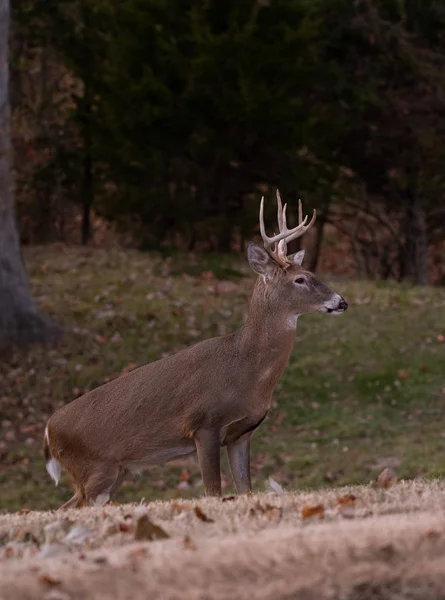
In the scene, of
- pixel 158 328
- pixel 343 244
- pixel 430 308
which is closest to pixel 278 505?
pixel 158 328

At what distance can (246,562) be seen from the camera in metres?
4.24

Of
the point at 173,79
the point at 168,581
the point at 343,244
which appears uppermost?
the point at 173,79

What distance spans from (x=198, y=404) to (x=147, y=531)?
7.97 feet

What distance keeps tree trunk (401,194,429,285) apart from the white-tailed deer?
16304 millimetres

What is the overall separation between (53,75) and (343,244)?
9.76 meters

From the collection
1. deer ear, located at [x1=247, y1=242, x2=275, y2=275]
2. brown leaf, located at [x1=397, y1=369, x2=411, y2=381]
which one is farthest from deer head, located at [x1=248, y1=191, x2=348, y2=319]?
brown leaf, located at [x1=397, y1=369, x2=411, y2=381]

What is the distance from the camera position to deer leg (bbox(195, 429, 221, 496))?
23.8ft

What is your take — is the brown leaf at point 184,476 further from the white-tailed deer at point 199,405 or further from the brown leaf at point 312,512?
the brown leaf at point 312,512

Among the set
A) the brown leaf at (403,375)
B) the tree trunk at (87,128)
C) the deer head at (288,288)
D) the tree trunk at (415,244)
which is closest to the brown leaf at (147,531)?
the deer head at (288,288)

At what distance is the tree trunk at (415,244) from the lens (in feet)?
78.6

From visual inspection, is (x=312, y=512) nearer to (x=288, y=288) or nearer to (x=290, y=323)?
(x=290, y=323)

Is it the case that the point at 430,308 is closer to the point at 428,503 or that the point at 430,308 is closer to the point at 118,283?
the point at 118,283

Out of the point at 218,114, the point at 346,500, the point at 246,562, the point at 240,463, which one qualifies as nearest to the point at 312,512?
the point at 346,500

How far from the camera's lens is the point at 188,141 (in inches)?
798
